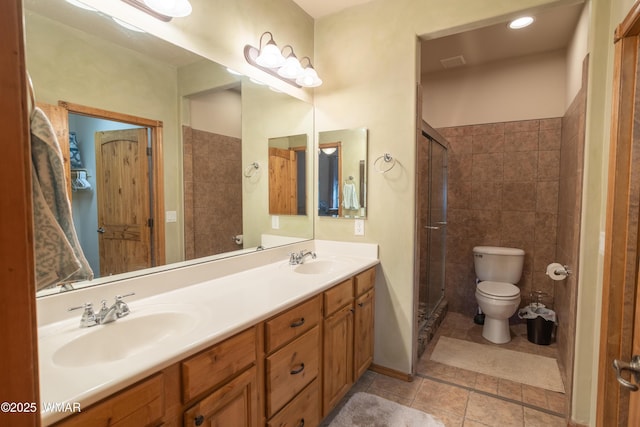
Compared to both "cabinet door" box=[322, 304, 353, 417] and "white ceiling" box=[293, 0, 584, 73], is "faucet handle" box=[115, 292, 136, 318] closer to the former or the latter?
"cabinet door" box=[322, 304, 353, 417]

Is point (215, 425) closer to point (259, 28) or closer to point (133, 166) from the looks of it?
point (133, 166)

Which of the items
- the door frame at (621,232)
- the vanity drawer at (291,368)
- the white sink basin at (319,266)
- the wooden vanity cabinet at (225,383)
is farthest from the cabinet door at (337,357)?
the door frame at (621,232)

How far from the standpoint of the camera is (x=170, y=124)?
1565mm

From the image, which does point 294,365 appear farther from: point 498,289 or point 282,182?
point 498,289

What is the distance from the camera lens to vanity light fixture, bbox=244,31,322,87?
1900 millimetres

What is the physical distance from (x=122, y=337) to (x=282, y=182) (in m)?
1.52

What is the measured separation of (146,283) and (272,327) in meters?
0.62

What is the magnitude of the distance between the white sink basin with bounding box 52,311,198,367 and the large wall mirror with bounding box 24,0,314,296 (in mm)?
244

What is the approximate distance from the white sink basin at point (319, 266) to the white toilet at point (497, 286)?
1.51 meters

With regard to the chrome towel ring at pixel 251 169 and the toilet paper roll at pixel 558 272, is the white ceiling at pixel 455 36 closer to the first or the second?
the chrome towel ring at pixel 251 169

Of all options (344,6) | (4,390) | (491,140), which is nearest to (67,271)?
(4,390)

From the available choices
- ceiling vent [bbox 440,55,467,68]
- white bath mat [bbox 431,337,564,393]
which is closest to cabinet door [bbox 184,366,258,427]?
white bath mat [bbox 431,337,564,393]

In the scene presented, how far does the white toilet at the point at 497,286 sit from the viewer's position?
106 inches

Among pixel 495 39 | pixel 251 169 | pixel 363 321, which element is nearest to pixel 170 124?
pixel 251 169
